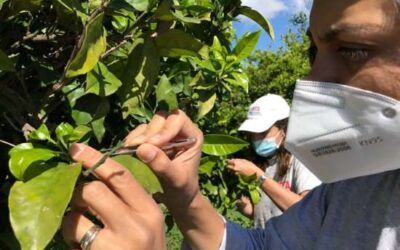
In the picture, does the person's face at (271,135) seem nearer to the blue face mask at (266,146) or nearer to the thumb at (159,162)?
the blue face mask at (266,146)

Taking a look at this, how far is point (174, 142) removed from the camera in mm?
1353

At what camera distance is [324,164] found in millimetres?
1448

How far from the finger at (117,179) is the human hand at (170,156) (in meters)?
0.15

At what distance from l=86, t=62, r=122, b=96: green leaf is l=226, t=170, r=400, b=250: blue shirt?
0.51 meters

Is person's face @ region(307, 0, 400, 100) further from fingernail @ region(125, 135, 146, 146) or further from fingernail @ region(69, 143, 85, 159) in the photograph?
fingernail @ region(69, 143, 85, 159)

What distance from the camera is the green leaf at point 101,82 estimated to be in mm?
1312

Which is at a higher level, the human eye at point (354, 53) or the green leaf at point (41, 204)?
the human eye at point (354, 53)

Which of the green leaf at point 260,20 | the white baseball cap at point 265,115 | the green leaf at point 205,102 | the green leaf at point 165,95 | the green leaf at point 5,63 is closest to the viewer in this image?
the green leaf at point 5,63

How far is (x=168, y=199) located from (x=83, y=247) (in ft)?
1.65

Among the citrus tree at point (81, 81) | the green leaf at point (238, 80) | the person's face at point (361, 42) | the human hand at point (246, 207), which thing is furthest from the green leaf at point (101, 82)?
the human hand at point (246, 207)

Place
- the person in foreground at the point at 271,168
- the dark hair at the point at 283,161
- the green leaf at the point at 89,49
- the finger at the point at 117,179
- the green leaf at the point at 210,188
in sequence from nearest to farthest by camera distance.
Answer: the finger at the point at 117,179 < the green leaf at the point at 89,49 < the green leaf at the point at 210,188 < the person in foreground at the point at 271,168 < the dark hair at the point at 283,161

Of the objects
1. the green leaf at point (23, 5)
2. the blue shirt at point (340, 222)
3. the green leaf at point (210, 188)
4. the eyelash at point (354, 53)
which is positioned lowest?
the green leaf at point (210, 188)

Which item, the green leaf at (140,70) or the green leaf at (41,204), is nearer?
the green leaf at (41,204)

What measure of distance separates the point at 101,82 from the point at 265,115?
2.25 m
